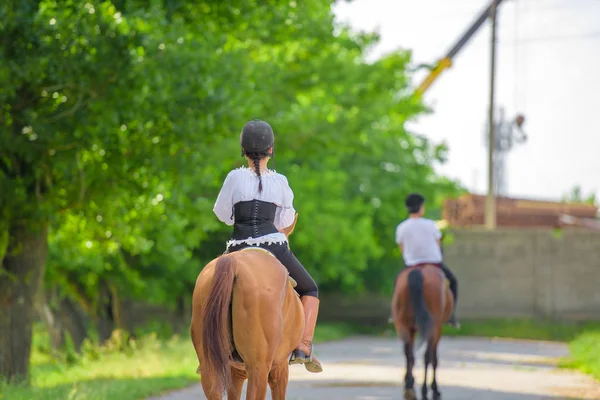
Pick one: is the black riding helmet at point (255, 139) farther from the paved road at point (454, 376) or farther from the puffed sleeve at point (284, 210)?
the paved road at point (454, 376)

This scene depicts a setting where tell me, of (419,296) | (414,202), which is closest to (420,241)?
(414,202)

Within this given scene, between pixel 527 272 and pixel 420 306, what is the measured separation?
23130 millimetres

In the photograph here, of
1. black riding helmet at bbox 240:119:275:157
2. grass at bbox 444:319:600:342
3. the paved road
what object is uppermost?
black riding helmet at bbox 240:119:275:157

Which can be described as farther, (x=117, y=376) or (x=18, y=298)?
(x=117, y=376)

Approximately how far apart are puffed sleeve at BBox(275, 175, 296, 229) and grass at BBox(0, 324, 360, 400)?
455 cm

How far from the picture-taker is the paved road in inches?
620

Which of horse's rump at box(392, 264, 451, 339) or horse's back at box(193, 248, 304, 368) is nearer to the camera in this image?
horse's back at box(193, 248, 304, 368)

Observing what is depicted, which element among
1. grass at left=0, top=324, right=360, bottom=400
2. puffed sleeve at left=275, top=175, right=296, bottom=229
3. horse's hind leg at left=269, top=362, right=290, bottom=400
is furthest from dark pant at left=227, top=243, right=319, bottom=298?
grass at left=0, top=324, right=360, bottom=400

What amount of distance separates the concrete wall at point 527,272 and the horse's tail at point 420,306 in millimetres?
22973

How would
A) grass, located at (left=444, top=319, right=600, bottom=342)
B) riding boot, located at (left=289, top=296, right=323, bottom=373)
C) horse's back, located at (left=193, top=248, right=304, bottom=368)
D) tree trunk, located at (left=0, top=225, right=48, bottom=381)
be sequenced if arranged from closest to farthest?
horse's back, located at (left=193, top=248, right=304, bottom=368), riding boot, located at (left=289, top=296, right=323, bottom=373), tree trunk, located at (left=0, top=225, right=48, bottom=381), grass, located at (left=444, top=319, right=600, bottom=342)

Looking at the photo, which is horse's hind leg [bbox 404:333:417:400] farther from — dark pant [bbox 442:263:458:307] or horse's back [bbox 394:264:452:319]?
dark pant [bbox 442:263:458:307]

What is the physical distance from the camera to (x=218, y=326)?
844cm

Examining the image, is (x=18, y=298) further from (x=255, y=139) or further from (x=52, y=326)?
(x=52, y=326)

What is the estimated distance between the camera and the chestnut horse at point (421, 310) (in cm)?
1531
